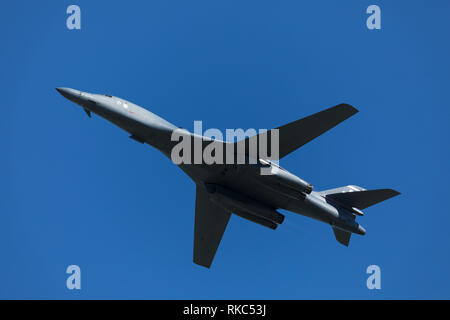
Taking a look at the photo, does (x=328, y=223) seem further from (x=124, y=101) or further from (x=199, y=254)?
(x=124, y=101)

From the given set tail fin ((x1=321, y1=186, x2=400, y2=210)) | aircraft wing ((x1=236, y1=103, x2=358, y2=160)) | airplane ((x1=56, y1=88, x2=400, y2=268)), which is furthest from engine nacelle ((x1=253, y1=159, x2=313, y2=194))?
tail fin ((x1=321, y1=186, x2=400, y2=210))

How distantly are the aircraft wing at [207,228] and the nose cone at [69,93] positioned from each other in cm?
810

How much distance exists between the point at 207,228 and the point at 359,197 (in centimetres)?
831

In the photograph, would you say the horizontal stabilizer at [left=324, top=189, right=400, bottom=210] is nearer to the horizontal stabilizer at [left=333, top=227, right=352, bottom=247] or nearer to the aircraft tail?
the aircraft tail

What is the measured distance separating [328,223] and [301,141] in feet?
16.4

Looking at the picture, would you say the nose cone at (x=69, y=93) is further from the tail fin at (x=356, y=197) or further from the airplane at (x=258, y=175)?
the tail fin at (x=356, y=197)

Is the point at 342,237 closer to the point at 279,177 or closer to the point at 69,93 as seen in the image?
the point at 279,177

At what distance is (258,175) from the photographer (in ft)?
61.4

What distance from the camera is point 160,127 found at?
1911 cm

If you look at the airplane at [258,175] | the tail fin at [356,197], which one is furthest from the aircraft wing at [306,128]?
the tail fin at [356,197]

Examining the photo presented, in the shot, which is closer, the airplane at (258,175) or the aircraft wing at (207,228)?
the airplane at (258,175)

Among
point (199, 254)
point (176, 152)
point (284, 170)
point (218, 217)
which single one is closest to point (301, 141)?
point (284, 170)

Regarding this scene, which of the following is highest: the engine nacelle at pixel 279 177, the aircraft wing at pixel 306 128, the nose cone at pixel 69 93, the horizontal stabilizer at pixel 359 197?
the nose cone at pixel 69 93

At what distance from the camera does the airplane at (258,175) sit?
18516 millimetres
